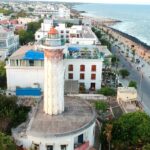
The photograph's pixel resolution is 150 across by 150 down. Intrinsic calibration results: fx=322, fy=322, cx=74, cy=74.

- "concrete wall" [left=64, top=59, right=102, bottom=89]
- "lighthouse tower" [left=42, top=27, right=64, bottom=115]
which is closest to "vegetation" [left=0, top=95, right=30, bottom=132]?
"lighthouse tower" [left=42, top=27, right=64, bottom=115]

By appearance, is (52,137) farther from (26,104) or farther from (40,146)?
(26,104)

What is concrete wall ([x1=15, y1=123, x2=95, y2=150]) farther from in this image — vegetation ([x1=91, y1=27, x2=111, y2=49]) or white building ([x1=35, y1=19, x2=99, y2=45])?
vegetation ([x1=91, y1=27, x2=111, y2=49])

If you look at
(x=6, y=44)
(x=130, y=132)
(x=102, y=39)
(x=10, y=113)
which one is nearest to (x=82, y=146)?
(x=130, y=132)

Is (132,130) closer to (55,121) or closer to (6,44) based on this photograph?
(55,121)

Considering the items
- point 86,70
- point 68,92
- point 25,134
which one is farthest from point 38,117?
point 86,70

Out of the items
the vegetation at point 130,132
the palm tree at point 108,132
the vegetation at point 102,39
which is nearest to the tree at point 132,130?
the vegetation at point 130,132

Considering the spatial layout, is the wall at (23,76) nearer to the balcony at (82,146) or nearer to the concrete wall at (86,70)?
the concrete wall at (86,70)
